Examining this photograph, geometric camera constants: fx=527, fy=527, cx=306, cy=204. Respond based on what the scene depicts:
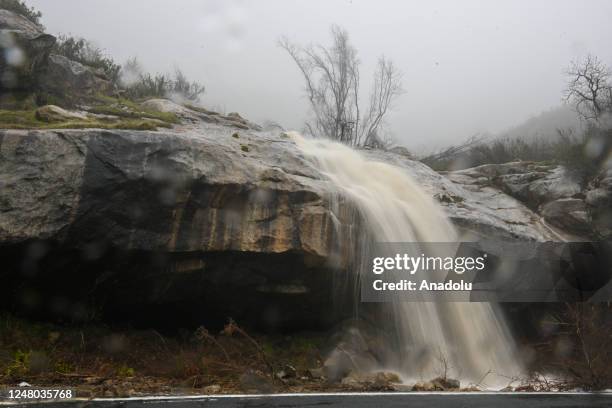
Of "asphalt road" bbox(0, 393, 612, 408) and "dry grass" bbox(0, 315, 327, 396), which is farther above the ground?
"asphalt road" bbox(0, 393, 612, 408)

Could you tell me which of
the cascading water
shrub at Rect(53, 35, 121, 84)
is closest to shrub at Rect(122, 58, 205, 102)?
shrub at Rect(53, 35, 121, 84)

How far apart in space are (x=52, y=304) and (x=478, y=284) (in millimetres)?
8069

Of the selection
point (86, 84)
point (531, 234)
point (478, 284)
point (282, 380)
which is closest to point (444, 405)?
point (282, 380)

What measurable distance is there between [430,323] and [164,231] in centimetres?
500

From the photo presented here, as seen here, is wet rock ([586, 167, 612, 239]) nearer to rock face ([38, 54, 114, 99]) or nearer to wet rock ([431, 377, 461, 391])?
wet rock ([431, 377, 461, 391])

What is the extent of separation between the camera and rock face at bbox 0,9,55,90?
12.3 meters

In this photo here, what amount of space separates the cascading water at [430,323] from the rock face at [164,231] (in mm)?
887

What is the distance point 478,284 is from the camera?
429 inches

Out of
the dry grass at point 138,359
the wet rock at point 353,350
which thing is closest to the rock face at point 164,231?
the dry grass at point 138,359

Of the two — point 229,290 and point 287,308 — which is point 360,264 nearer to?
point 287,308

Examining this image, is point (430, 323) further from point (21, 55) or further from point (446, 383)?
point (21, 55)

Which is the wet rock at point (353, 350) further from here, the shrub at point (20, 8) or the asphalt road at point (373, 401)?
the shrub at point (20, 8)

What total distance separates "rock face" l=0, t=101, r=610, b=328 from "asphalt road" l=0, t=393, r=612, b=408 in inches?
121

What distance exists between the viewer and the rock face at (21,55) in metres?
12.3
